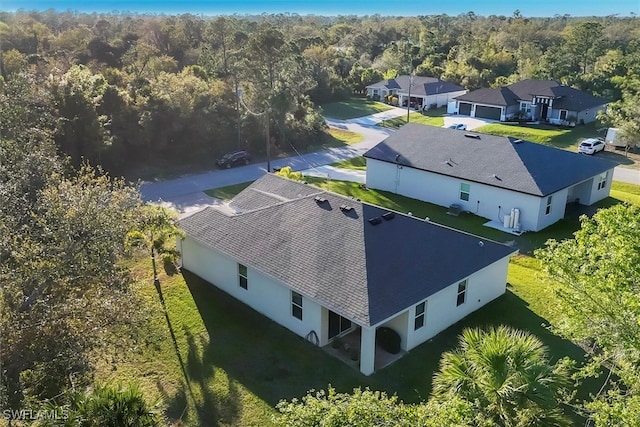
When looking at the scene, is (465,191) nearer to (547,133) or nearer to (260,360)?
(260,360)

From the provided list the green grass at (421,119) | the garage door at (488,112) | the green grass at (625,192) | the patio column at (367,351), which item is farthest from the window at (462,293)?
the garage door at (488,112)

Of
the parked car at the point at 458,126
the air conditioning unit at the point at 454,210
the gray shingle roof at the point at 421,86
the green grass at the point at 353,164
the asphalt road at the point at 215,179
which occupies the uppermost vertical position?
the gray shingle roof at the point at 421,86

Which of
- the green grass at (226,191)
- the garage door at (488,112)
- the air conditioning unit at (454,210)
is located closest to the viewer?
the air conditioning unit at (454,210)

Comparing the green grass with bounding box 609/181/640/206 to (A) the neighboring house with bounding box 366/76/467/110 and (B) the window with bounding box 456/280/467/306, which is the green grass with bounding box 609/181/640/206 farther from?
(A) the neighboring house with bounding box 366/76/467/110

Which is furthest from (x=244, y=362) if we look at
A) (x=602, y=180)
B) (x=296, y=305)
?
(x=602, y=180)

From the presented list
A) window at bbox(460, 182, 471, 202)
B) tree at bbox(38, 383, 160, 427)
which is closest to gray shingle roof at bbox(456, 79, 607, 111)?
window at bbox(460, 182, 471, 202)

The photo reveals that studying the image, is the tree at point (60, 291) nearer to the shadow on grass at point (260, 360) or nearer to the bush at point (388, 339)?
the shadow on grass at point (260, 360)

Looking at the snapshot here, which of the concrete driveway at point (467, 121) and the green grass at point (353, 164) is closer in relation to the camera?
the green grass at point (353, 164)
